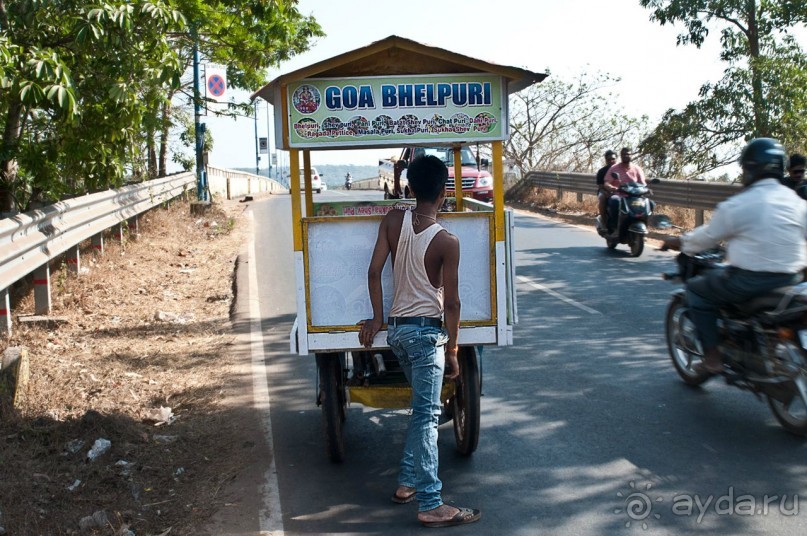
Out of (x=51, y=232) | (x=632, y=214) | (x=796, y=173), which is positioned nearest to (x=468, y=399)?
(x=51, y=232)

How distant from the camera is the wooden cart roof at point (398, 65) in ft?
17.0

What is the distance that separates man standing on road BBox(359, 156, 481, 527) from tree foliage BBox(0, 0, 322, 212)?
4313 mm

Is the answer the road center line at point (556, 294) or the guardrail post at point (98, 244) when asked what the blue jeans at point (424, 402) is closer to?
the road center line at point (556, 294)

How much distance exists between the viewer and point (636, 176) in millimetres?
14727

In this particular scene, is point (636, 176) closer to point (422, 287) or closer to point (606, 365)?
point (606, 365)

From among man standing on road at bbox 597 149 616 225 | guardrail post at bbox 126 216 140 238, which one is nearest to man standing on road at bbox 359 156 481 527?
man standing on road at bbox 597 149 616 225

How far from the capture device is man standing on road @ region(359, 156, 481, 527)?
466 cm

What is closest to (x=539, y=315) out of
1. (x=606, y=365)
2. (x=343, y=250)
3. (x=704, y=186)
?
(x=606, y=365)

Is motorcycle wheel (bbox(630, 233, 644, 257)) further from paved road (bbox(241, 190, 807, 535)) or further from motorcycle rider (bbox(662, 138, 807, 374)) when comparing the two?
motorcycle rider (bbox(662, 138, 807, 374))

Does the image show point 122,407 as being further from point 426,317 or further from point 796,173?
point 796,173

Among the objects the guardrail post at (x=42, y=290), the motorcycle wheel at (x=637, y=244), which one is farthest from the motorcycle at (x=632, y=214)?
the guardrail post at (x=42, y=290)

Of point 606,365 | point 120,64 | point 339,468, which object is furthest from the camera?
point 120,64

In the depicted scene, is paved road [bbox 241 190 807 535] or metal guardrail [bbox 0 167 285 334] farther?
metal guardrail [bbox 0 167 285 334]

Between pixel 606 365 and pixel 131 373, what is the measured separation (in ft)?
13.5
